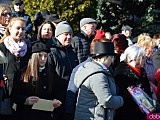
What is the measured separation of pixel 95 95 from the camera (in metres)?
4.54

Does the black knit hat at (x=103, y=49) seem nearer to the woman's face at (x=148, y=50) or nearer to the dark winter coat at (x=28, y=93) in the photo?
the dark winter coat at (x=28, y=93)

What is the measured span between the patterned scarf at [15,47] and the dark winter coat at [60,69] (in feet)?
1.25

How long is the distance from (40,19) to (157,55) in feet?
9.15

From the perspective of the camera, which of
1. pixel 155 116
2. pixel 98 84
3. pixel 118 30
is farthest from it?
pixel 118 30

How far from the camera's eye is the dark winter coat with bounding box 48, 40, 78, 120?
521 cm

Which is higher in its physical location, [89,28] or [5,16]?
[5,16]

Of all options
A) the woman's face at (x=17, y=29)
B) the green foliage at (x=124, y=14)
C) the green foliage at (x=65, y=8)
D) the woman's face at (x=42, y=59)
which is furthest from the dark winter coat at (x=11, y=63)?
the green foliage at (x=124, y=14)

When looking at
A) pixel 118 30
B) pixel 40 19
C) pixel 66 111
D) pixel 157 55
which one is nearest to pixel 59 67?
pixel 66 111

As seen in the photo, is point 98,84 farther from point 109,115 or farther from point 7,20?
point 7,20

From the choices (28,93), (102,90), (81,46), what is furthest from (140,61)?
(81,46)

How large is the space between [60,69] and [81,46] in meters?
1.62

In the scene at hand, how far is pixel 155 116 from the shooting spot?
17.0ft

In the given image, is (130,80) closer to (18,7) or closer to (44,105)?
(44,105)

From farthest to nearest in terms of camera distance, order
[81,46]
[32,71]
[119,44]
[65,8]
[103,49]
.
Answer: [65,8], [81,46], [119,44], [32,71], [103,49]
